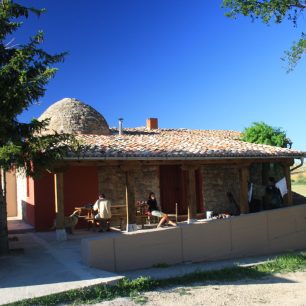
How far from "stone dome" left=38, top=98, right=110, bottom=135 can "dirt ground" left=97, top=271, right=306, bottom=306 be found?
1035cm

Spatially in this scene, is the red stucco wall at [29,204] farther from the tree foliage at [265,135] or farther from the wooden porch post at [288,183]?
the tree foliage at [265,135]

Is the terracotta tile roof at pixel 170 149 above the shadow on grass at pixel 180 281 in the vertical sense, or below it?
above

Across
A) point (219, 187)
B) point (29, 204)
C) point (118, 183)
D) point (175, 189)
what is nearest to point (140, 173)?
point (118, 183)

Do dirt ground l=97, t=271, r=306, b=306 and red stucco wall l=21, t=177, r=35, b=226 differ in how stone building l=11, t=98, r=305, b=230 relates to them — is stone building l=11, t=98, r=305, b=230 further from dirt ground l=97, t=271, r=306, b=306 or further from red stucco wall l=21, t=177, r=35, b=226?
dirt ground l=97, t=271, r=306, b=306

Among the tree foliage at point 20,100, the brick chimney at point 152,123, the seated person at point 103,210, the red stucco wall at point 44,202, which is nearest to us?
the tree foliage at point 20,100

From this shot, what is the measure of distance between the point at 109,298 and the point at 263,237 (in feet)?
22.0

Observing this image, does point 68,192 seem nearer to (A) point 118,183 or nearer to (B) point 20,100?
(A) point 118,183

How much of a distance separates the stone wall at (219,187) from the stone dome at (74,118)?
472 centimetres

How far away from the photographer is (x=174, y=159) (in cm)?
1320

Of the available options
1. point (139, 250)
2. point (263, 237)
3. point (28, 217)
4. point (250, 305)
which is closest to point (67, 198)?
point (28, 217)

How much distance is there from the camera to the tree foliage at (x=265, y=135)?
21516 mm

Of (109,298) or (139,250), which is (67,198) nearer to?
(139,250)

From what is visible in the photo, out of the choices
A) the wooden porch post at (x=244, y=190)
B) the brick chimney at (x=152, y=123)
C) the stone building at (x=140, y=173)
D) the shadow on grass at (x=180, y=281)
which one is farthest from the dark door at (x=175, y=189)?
the brick chimney at (x=152, y=123)

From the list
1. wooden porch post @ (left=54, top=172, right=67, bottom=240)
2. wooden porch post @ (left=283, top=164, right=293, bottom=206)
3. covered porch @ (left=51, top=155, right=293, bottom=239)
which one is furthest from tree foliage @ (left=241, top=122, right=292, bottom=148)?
wooden porch post @ (left=54, top=172, right=67, bottom=240)
